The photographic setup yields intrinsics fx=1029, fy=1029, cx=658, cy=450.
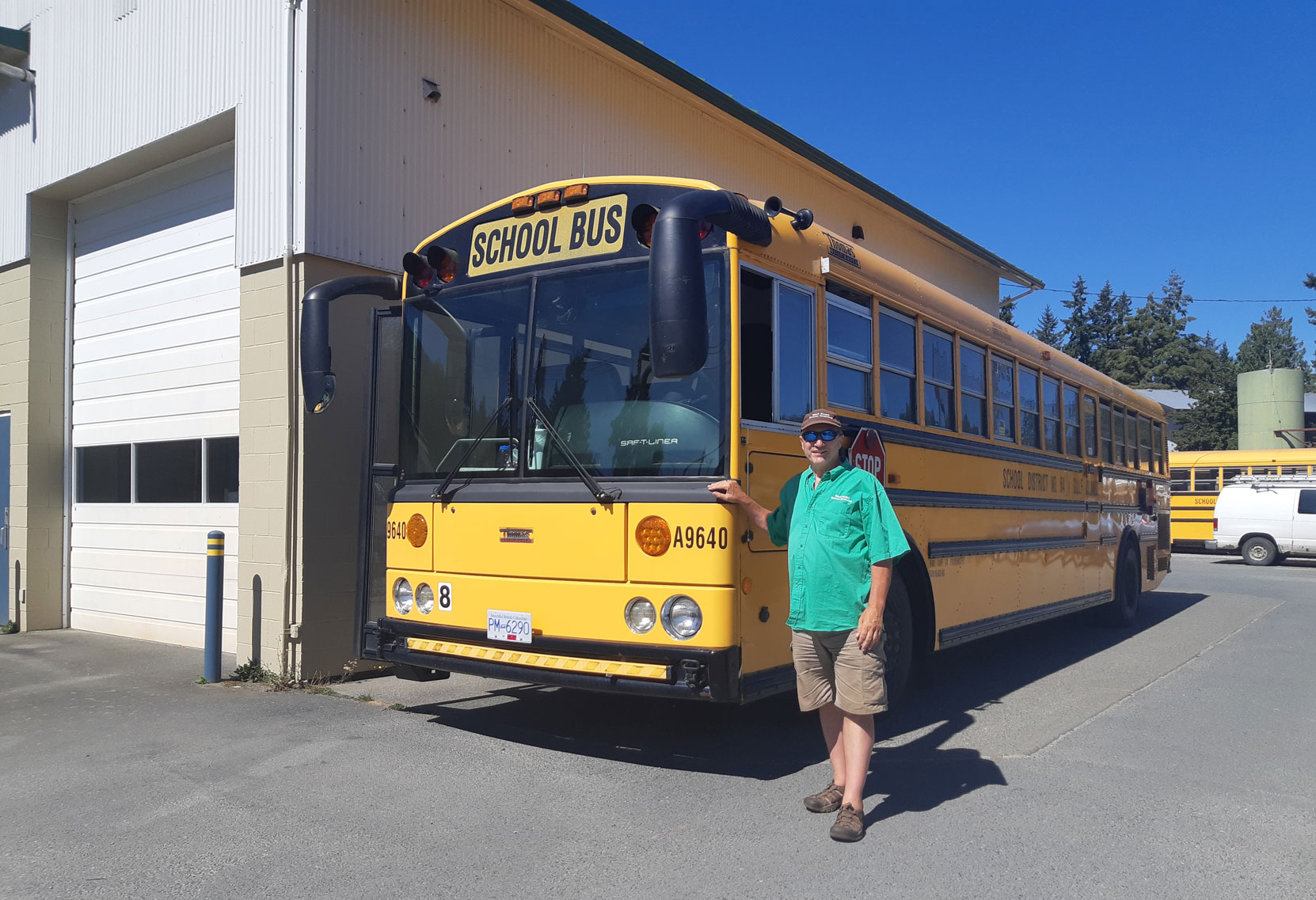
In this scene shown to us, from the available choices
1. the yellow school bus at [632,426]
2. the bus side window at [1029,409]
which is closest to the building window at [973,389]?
the yellow school bus at [632,426]

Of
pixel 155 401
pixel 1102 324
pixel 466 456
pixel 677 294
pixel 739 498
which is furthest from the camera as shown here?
pixel 1102 324

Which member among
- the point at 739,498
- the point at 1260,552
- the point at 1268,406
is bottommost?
the point at 1260,552

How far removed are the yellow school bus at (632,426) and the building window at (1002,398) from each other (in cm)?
112

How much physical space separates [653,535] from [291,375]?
164 inches

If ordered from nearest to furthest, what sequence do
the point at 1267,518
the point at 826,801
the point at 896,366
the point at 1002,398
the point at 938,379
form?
the point at 826,801 → the point at 896,366 → the point at 938,379 → the point at 1002,398 → the point at 1267,518

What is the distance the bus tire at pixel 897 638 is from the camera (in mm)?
6305

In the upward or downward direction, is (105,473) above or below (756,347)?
below

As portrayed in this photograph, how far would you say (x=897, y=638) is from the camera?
639cm

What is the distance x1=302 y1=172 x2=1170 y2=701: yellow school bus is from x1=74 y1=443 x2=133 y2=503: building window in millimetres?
5365

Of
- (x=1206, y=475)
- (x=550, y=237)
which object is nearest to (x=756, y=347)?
(x=550, y=237)

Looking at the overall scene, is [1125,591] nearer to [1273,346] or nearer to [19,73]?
[19,73]

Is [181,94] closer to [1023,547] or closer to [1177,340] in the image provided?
[1023,547]

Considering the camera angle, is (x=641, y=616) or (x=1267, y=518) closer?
(x=641, y=616)

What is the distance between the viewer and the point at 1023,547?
8797 mm
